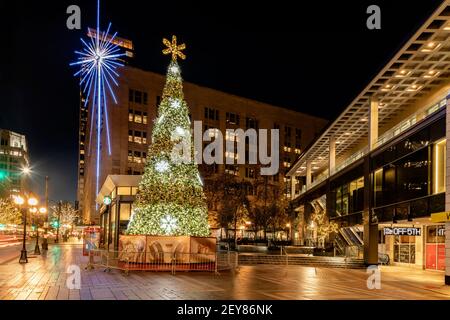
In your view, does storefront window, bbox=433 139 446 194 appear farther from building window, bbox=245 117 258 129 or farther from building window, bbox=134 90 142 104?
building window, bbox=245 117 258 129

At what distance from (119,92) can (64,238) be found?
3121 centimetres

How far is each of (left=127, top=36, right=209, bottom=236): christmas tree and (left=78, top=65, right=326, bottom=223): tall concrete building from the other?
2481 inches

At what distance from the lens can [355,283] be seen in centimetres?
2211

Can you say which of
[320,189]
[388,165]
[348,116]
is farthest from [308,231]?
[388,165]

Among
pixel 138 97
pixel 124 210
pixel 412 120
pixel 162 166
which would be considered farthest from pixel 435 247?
pixel 138 97

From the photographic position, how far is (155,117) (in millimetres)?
95812

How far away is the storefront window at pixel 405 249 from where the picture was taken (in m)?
37.6

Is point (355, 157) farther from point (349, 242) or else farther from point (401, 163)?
point (401, 163)

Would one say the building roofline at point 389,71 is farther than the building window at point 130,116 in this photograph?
No

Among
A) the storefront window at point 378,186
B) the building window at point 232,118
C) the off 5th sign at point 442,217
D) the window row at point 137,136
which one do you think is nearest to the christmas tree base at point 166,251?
the off 5th sign at point 442,217

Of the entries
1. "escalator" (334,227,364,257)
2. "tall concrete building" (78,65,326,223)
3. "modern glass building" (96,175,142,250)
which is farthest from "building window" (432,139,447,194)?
"tall concrete building" (78,65,326,223)

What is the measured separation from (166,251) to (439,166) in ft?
50.2

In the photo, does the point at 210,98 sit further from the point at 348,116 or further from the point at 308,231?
the point at 348,116

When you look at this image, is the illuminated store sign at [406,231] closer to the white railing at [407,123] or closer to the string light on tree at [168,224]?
the white railing at [407,123]
